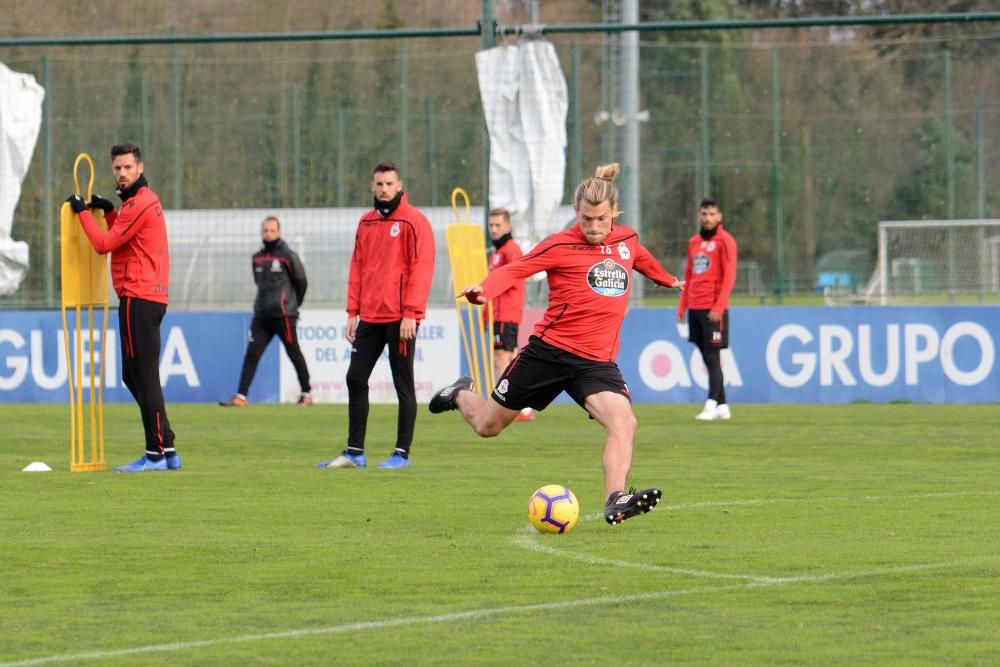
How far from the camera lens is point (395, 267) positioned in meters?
12.6

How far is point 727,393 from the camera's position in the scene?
67.1 ft

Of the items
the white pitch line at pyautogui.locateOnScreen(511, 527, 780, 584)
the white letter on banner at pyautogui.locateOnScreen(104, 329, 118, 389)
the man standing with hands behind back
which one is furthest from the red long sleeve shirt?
the white letter on banner at pyautogui.locateOnScreen(104, 329, 118, 389)

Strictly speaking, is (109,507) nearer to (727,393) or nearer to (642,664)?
(642,664)

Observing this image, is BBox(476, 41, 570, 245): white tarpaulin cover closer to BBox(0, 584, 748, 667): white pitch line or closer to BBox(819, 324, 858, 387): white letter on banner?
BBox(819, 324, 858, 387): white letter on banner

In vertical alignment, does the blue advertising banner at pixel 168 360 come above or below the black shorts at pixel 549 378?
below

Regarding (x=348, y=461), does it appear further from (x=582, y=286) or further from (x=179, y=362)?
(x=179, y=362)

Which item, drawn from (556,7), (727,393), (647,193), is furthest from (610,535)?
(556,7)

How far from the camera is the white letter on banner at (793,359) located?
20281mm

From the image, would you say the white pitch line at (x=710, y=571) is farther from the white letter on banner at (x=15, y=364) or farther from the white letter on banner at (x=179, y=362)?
the white letter on banner at (x=15, y=364)

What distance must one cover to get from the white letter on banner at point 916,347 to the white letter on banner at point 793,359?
1022 mm

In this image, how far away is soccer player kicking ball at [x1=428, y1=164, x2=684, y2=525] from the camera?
920 cm

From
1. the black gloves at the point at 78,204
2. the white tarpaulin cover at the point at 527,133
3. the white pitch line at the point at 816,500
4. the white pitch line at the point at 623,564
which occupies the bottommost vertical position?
the white pitch line at the point at 816,500

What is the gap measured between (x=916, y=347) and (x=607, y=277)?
37.4ft

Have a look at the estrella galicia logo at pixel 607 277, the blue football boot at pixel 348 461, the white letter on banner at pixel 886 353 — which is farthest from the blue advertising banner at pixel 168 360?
the estrella galicia logo at pixel 607 277
